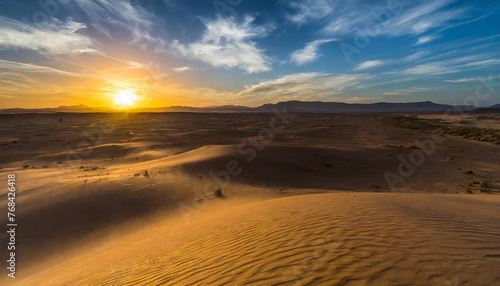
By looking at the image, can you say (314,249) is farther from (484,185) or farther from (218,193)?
(484,185)

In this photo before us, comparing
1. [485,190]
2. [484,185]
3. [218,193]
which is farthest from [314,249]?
[484,185]

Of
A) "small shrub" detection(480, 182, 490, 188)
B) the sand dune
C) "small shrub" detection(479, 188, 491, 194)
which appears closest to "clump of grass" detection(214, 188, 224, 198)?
the sand dune

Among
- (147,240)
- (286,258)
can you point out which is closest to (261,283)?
(286,258)

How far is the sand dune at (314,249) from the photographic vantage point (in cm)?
256

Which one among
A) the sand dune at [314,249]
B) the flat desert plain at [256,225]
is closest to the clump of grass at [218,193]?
the flat desert plain at [256,225]

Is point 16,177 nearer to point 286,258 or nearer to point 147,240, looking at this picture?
point 147,240

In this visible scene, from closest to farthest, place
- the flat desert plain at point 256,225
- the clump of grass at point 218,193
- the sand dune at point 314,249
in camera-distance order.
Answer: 1. the sand dune at point 314,249
2. the flat desert plain at point 256,225
3. the clump of grass at point 218,193

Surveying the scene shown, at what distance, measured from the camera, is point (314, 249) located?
3.13m

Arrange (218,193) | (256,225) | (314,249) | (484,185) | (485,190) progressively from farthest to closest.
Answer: (484,185) < (485,190) < (218,193) < (256,225) < (314,249)

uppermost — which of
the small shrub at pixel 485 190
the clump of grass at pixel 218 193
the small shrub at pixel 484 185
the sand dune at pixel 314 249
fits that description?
the sand dune at pixel 314 249

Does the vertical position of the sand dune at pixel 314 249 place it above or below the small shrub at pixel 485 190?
above

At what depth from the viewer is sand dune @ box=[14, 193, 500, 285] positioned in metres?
2.56

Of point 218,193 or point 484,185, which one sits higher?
point 484,185

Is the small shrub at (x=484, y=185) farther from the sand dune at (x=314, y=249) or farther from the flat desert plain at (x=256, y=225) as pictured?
the sand dune at (x=314, y=249)
